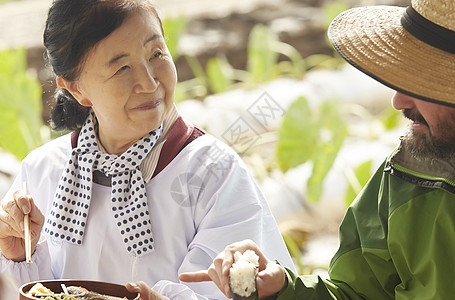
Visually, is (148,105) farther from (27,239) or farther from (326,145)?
(326,145)

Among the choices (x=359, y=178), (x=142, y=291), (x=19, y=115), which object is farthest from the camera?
(x=19, y=115)

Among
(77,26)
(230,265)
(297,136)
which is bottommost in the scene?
(297,136)

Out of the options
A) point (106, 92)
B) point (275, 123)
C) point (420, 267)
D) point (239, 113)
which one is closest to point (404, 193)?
point (420, 267)

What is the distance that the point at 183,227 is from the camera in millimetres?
1788

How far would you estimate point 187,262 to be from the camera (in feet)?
5.69

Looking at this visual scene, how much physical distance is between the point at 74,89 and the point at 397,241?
2.66 ft

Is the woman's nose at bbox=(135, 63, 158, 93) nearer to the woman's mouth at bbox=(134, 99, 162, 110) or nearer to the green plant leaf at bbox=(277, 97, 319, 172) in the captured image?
the woman's mouth at bbox=(134, 99, 162, 110)

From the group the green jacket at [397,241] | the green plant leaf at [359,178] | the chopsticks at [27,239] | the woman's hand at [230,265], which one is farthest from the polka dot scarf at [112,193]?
the green plant leaf at [359,178]

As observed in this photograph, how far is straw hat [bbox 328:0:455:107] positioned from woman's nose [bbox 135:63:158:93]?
41 centimetres

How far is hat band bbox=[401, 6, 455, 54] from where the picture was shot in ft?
4.55

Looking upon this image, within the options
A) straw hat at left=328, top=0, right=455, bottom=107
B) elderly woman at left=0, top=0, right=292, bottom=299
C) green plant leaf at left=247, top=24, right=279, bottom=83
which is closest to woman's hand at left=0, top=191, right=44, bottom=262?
elderly woman at left=0, top=0, right=292, bottom=299

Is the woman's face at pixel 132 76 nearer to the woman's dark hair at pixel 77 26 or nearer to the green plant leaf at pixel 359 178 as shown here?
the woman's dark hair at pixel 77 26

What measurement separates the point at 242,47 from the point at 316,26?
2.03 ft

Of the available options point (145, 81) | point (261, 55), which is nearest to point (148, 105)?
point (145, 81)
